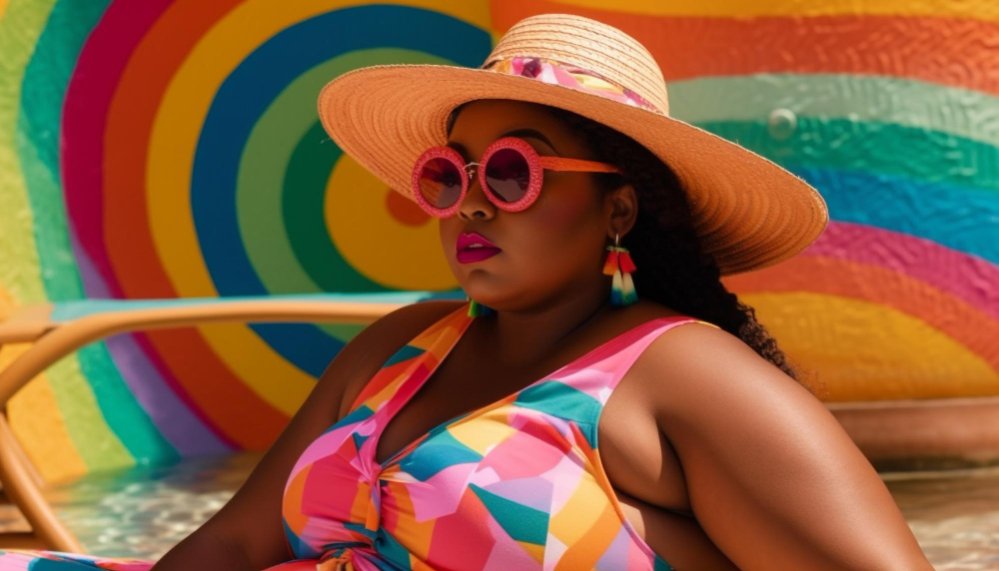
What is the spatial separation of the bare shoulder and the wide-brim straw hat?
1.06ft

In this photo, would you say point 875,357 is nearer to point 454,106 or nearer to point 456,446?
point 454,106

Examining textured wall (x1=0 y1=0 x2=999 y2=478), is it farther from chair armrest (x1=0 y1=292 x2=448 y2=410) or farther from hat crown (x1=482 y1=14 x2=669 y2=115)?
hat crown (x1=482 y1=14 x2=669 y2=115)

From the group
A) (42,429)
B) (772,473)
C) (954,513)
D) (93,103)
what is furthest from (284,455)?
(93,103)

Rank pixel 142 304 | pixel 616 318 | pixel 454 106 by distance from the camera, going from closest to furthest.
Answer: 1. pixel 616 318
2. pixel 454 106
3. pixel 142 304

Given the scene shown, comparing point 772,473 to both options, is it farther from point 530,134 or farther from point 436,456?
point 530,134

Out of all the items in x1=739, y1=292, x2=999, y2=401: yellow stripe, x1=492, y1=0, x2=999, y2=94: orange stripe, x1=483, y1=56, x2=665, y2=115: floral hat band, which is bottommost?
x1=483, y1=56, x2=665, y2=115: floral hat band

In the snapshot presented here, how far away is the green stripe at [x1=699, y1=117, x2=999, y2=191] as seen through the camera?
4031 mm

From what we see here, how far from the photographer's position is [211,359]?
5348mm

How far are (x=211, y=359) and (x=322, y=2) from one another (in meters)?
1.29

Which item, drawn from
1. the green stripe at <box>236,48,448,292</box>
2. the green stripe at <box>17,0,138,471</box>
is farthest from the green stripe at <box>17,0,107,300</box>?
the green stripe at <box>236,48,448,292</box>

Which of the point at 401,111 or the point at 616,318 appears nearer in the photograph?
the point at 616,318

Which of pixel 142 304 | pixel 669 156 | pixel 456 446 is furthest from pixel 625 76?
pixel 142 304

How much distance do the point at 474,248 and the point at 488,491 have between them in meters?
0.40

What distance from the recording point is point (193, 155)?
17.4 ft
